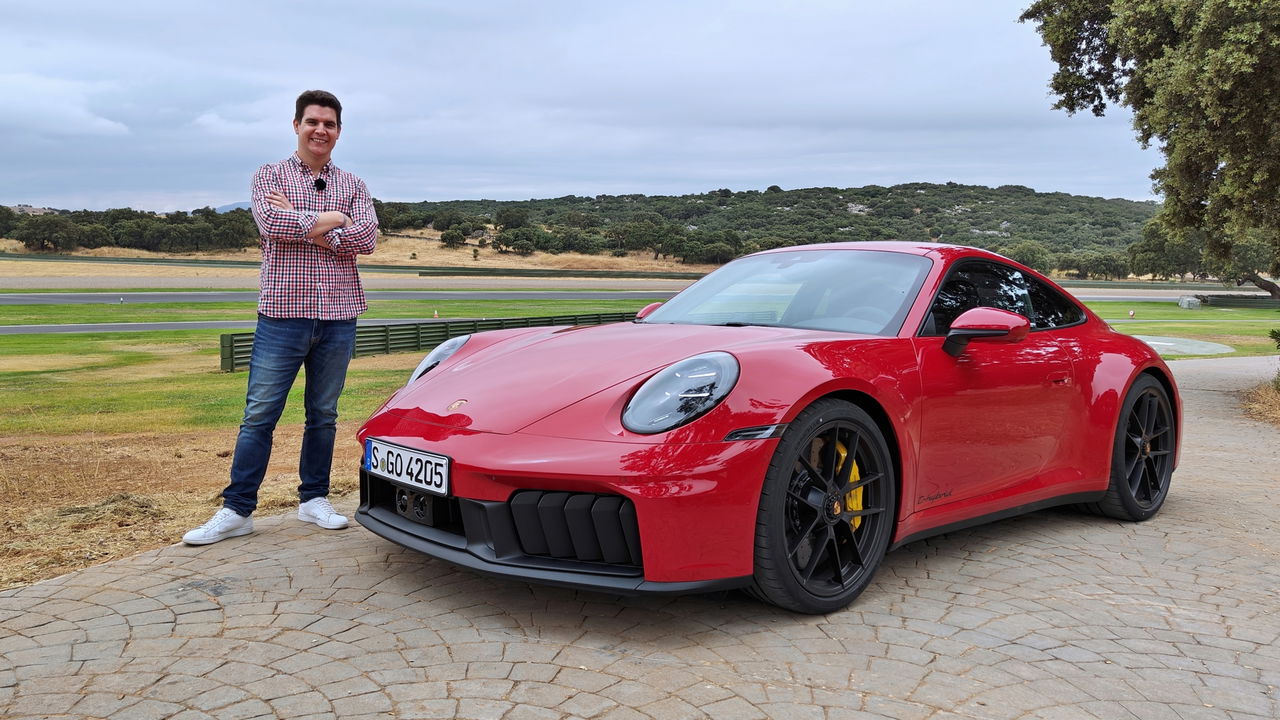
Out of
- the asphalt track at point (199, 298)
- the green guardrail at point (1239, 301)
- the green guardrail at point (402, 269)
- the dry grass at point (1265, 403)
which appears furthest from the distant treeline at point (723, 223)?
Answer: the dry grass at point (1265, 403)

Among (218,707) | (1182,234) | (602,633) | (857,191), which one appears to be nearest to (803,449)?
(602,633)

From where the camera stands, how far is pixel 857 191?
14738cm

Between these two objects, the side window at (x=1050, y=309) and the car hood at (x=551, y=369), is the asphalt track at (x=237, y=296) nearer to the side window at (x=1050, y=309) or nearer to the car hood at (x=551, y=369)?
the side window at (x=1050, y=309)

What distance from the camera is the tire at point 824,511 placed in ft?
10.5

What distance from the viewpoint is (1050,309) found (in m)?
4.88

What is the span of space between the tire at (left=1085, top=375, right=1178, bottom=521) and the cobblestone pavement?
0.58 m

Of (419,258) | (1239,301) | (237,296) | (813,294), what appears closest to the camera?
(813,294)

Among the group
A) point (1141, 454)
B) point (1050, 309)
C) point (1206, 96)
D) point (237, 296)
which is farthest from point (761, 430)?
point (237, 296)

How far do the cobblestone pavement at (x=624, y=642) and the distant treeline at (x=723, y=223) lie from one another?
46.9 m

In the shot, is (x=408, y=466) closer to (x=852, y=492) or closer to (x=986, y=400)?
(x=852, y=492)

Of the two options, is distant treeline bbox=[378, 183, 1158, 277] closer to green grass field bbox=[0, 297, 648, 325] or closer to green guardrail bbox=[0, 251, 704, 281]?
green guardrail bbox=[0, 251, 704, 281]

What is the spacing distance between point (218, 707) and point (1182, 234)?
46.1 ft

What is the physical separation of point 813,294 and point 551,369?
4.38 ft

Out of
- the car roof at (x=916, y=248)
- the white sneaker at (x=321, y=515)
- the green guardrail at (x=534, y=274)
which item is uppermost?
the car roof at (x=916, y=248)
